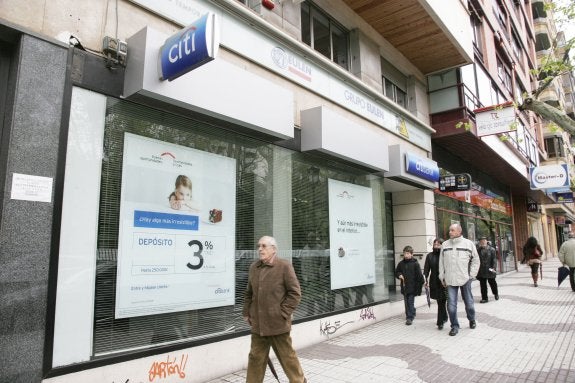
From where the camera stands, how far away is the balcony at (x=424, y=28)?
9.14m

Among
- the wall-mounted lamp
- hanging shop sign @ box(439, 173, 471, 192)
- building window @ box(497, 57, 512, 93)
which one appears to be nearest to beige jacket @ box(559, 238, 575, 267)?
hanging shop sign @ box(439, 173, 471, 192)

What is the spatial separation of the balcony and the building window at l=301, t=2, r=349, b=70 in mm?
646

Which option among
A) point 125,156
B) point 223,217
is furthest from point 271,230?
point 125,156

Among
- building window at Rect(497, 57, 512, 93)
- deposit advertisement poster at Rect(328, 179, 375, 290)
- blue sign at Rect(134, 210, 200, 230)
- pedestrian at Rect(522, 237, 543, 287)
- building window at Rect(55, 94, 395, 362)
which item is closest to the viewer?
building window at Rect(55, 94, 395, 362)

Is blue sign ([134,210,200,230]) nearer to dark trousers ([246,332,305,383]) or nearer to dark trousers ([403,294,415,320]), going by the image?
dark trousers ([246,332,305,383])

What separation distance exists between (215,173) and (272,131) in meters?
1.11

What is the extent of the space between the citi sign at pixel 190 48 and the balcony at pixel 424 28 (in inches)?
237

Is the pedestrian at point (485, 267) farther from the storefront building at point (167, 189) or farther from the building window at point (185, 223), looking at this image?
the building window at point (185, 223)

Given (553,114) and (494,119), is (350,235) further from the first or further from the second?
(494,119)

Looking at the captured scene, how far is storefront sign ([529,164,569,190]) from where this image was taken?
1644cm

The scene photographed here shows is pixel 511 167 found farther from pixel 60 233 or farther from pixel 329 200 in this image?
pixel 60 233

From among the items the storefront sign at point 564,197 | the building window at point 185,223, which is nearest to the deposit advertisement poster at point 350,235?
the building window at point 185,223

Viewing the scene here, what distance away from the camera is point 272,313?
387 centimetres

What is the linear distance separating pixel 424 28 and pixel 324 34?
2925 millimetres
